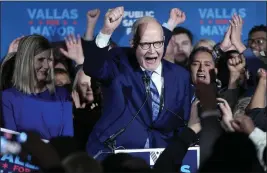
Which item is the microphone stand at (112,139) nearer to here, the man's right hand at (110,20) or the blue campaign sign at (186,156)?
the blue campaign sign at (186,156)

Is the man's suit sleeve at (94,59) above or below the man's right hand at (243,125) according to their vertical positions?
above

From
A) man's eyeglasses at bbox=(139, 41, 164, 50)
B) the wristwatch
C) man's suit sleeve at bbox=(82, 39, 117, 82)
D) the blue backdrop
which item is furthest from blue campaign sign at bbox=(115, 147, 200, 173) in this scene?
the blue backdrop

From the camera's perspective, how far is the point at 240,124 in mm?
3914

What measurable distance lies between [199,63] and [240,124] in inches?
74.1

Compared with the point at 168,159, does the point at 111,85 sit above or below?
above

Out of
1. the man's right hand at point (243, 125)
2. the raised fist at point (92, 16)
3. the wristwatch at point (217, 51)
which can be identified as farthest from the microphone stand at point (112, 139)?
the raised fist at point (92, 16)

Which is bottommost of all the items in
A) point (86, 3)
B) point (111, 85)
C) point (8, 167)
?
point (8, 167)

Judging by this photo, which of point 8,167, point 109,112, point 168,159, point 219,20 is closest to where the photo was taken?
point 168,159

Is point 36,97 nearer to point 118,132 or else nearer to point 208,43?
point 118,132

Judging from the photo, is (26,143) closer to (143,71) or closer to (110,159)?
(110,159)

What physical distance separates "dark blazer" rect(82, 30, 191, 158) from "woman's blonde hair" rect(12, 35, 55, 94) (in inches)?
19.2

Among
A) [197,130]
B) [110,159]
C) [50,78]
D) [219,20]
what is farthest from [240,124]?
[219,20]

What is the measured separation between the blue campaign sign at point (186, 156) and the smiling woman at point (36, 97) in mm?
573

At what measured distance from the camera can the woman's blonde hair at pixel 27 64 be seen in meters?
5.02
